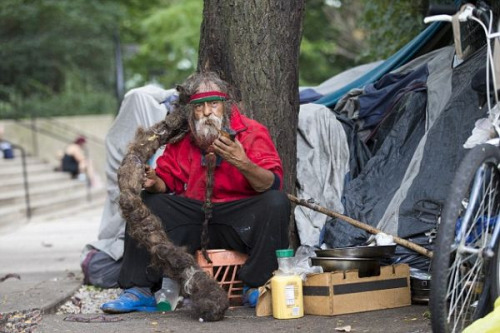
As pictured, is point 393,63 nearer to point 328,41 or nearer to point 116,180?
point 116,180

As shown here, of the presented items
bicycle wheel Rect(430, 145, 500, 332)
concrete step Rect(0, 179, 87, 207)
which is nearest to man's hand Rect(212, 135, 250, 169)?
bicycle wheel Rect(430, 145, 500, 332)

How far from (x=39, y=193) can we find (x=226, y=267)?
1152 centimetres

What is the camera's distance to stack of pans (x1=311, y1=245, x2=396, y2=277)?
4.58m

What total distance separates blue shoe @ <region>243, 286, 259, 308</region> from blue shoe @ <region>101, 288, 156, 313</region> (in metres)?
0.54

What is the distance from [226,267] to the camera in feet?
16.2

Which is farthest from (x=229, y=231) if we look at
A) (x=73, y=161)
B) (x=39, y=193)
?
(x=73, y=161)

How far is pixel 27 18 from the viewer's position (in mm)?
22266

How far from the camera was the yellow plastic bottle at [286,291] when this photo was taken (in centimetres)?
441

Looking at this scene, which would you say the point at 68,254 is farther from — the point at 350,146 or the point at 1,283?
the point at 350,146

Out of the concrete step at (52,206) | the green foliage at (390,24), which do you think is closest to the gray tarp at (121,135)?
the green foliage at (390,24)

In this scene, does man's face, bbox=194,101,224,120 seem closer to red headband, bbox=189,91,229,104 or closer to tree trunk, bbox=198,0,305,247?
red headband, bbox=189,91,229,104

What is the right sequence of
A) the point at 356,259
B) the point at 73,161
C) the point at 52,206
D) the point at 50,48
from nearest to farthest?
the point at 356,259
the point at 52,206
the point at 73,161
the point at 50,48

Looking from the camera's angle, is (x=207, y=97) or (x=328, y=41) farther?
(x=328, y=41)

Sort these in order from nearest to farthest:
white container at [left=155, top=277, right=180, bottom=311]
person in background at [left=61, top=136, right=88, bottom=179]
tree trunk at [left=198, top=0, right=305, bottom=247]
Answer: white container at [left=155, top=277, right=180, bottom=311], tree trunk at [left=198, top=0, right=305, bottom=247], person in background at [left=61, top=136, right=88, bottom=179]
